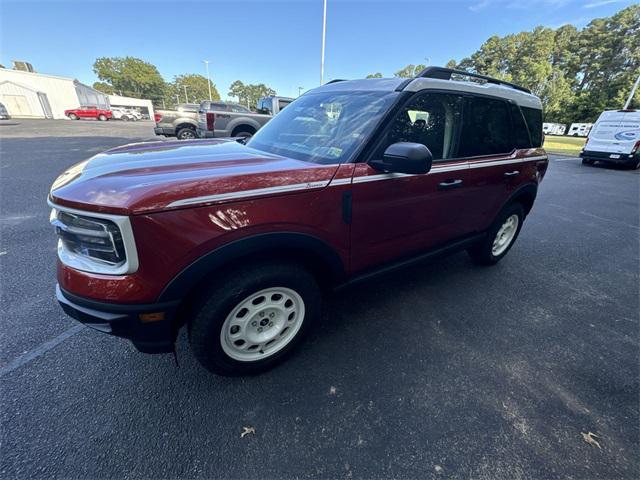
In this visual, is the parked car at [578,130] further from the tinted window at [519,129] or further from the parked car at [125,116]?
the parked car at [125,116]

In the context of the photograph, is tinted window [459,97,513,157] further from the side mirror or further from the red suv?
the side mirror

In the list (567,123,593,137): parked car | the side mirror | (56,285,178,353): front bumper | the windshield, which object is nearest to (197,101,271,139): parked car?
the windshield

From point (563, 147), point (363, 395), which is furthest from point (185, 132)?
point (563, 147)

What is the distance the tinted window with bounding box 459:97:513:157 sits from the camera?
2547mm

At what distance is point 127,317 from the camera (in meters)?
1.41

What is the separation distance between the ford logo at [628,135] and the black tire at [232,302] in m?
16.3

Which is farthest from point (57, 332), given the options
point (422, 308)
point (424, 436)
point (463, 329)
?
point (463, 329)

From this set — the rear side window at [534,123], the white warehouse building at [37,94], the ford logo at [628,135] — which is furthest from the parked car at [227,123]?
the white warehouse building at [37,94]

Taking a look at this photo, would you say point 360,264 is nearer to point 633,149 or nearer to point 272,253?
point 272,253

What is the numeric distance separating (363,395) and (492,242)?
253 centimetres

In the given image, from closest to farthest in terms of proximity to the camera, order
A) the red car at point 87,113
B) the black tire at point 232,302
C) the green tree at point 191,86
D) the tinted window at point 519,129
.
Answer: the black tire at point 232,302 < the tinted window at point 519,129 < the red car at point 87,113 < the green tree at point 191,86

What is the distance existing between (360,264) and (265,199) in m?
0.96

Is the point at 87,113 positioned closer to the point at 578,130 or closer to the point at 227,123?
the point at 227,123

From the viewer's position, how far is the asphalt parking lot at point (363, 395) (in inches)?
58.9
